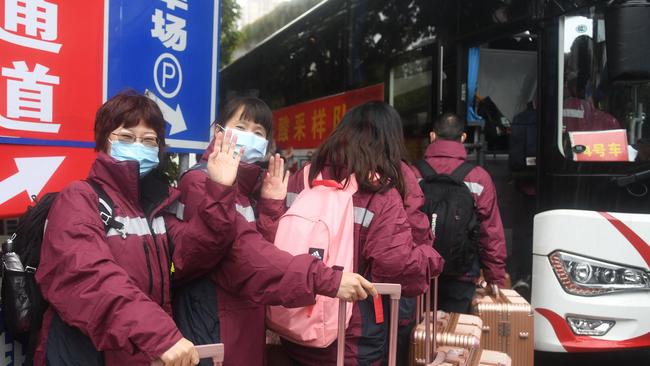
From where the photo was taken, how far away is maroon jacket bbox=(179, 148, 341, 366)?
6.14ft

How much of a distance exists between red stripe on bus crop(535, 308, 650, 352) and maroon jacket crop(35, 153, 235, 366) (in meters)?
2.38

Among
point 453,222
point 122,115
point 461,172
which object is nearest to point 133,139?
point 122,115

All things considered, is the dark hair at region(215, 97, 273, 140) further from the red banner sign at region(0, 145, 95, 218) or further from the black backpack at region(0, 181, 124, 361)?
the red banner sign at region(0, 145, 95, 218)

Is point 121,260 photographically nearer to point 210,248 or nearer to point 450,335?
point 210,248

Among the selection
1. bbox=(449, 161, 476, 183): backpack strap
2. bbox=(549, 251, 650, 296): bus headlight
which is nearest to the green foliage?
bbox=(449, 161, 476, 183): backpack strap

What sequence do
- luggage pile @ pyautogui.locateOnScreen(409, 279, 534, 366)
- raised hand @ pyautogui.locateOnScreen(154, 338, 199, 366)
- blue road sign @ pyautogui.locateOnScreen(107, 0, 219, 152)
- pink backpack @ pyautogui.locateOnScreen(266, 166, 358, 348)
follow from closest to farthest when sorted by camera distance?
raised hand @ pyautogui.locateOnScreen(154, 338, 199, 366) → pink backpack @ pyautogui.locateOnScreen(266, 166, 358, 348) → luggage pile @ pyautogui.locateOnScreen(409, 279, 534, 366) → blue road sign @ pyautogui.locateOnScreen(107, 0, 219, 152)

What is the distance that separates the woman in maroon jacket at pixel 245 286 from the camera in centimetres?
187

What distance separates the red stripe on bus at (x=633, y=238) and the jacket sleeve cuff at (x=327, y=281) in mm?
2141

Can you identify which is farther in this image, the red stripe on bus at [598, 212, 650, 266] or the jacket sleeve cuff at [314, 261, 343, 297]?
the red stripe on bus at [598, 212, 650, 266]

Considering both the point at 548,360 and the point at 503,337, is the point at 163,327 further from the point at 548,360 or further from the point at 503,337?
the point at 548,360

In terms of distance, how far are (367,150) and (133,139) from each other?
0.93m

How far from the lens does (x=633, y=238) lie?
326 cm

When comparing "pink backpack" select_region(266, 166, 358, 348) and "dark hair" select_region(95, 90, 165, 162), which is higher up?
"dark hair" select_region(95, 90, 165, 162)

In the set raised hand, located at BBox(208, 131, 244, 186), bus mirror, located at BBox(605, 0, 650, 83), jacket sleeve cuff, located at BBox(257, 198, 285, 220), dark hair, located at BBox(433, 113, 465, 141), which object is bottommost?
jacket sleeve cuff, located at BBox(257, 198, 285, 220)
